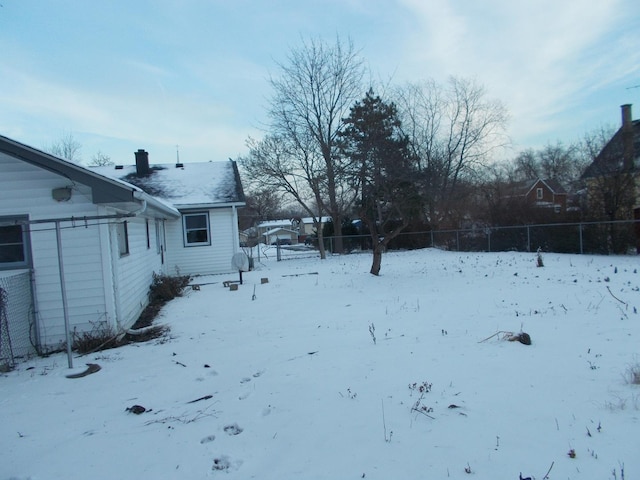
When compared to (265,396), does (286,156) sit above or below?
above

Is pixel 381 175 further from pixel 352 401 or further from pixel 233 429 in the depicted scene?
pixel 233 429

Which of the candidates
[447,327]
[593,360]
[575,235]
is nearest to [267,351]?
[447,327]

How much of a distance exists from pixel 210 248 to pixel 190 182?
307cm

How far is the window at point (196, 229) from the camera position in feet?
53.8

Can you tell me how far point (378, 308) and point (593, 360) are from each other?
415 cm

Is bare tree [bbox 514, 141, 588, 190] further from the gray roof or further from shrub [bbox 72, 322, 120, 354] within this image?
shrub [bbox 72, 322, 120, 354]

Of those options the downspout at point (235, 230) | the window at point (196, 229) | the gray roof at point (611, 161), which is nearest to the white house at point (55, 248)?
the downspout at point (235, 230)

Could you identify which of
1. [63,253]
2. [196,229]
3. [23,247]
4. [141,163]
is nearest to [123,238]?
[63,253]

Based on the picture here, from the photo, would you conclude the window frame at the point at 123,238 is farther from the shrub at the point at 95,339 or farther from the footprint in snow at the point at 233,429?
the footprint in snow at the point at 233,429

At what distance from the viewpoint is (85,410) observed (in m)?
4.14

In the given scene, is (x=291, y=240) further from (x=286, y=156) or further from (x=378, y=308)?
(x=378, y=308)

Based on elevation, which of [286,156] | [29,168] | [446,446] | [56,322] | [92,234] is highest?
[286,156]

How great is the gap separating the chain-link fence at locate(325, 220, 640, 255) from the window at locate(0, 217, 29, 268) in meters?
17.8

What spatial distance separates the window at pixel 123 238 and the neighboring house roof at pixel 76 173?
1655 mm
